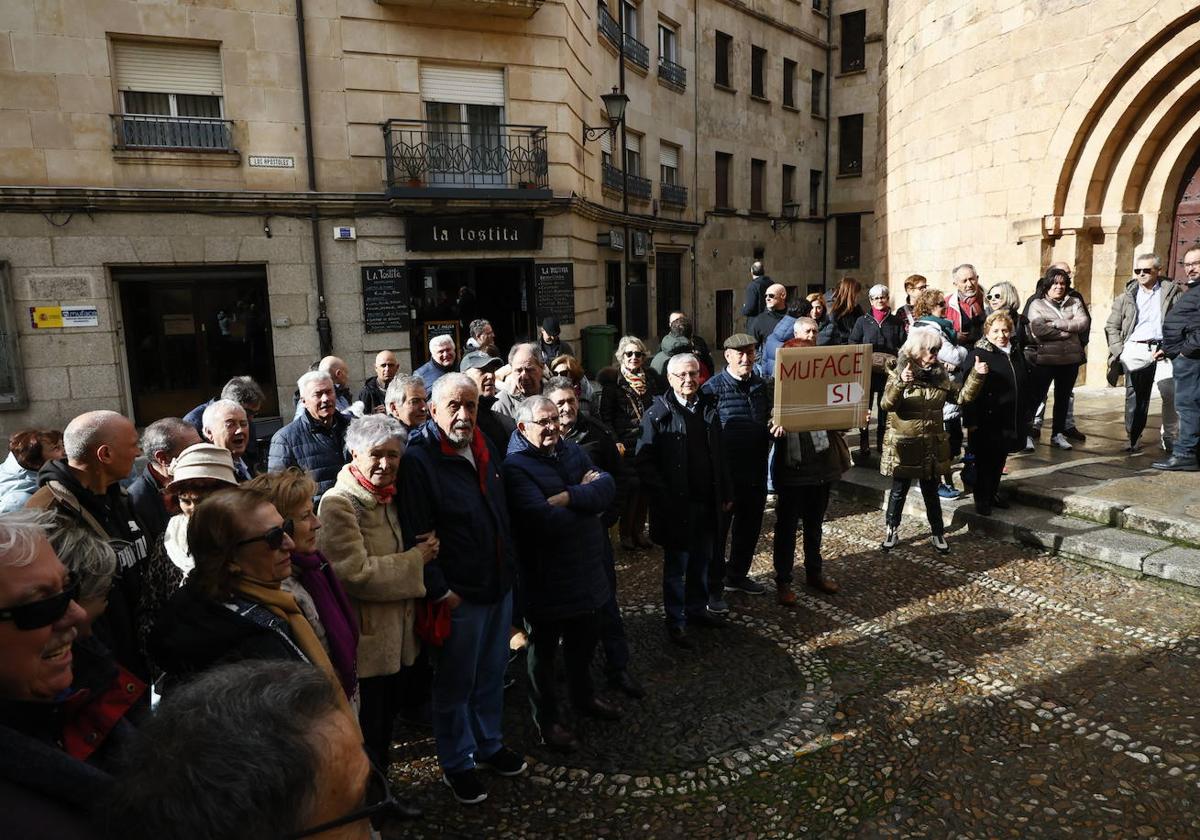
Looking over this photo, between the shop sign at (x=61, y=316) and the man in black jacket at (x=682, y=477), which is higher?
the shop sign at (x=61, y=316)

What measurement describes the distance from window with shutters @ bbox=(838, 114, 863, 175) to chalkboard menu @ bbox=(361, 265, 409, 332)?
19.0 m

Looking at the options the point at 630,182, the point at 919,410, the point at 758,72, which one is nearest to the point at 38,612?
the point at 919,410

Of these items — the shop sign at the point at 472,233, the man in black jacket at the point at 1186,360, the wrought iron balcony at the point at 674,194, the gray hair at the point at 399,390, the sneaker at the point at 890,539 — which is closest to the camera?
the gray hair at the point at 399,390

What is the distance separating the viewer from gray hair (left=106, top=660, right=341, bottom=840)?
1.17 m

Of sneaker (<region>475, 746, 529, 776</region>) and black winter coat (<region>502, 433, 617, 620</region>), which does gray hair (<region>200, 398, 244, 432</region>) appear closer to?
black winter coat (<region>502, 433, 617, 620</region>)

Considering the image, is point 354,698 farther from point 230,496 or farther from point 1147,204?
point 1147,204

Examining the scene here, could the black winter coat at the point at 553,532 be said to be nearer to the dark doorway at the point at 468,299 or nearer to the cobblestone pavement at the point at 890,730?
the cobblestone pavement at the point at 890,730

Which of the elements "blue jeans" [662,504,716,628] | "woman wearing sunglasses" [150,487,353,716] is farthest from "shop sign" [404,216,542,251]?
"woman wearing sunglasses" [150,487,353,716]

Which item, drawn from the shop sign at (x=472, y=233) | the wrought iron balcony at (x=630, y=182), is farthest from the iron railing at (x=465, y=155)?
the wrought iron balcony at (x=630, y=182)

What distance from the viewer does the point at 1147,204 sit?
1025 centimetres

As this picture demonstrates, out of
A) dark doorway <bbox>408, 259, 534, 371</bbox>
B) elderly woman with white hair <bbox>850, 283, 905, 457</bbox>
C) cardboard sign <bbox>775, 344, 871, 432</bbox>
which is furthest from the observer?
dark doorway <bbox>408, 259, 534, 371</bbox>

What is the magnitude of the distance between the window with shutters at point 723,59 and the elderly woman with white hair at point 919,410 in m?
17.6

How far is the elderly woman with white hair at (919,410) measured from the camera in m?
5.74

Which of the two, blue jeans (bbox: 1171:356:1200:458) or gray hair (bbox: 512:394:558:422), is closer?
gray hair (bbox: 512:394:558:422)
